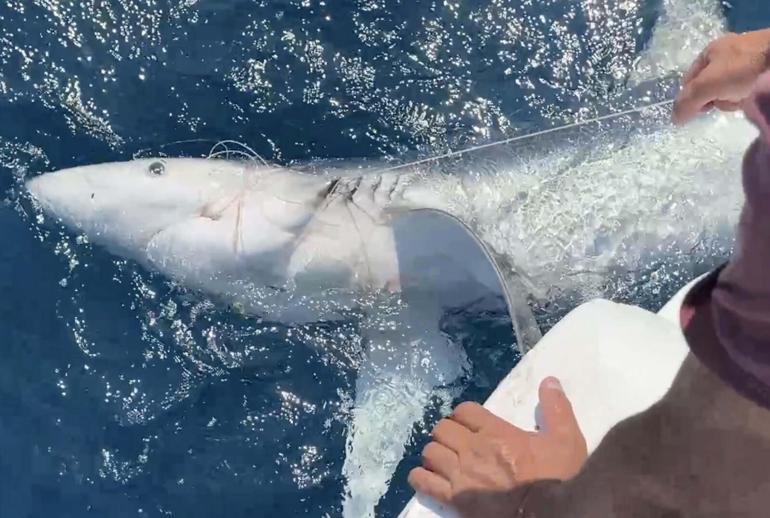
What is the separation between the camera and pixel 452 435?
2.27 meters

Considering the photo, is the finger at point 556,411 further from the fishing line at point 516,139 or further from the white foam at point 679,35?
the white foam at point 679,35

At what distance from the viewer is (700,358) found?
124cm

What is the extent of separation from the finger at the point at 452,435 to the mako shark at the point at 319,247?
1.89ft

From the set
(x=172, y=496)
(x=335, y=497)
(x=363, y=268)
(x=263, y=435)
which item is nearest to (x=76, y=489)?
(x=172, y=496)

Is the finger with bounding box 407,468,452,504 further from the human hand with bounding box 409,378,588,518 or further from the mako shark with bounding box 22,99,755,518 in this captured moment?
the mako shark with bounding box 22,99,755,518

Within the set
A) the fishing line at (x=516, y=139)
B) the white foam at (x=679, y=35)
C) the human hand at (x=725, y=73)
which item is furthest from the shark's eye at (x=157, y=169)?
the white foam at (x=679, y=35)

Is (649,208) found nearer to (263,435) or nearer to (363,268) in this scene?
(363,268)

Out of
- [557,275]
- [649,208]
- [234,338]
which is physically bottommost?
[234,338]

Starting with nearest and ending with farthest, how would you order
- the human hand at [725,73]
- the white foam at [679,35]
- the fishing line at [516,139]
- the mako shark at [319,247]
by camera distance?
the human hand at [725,73] < the mako shark at [319,247] < the fishing line at [516,139] < the white foam at [679,35]

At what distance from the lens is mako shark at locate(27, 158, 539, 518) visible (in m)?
2.83

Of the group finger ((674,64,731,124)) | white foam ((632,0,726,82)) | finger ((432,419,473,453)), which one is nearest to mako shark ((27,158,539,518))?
finger ((432,419,473,453))

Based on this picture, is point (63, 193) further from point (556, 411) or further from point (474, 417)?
point (556, 411)

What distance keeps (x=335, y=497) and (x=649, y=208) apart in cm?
154

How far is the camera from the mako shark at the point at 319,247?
2.83m
